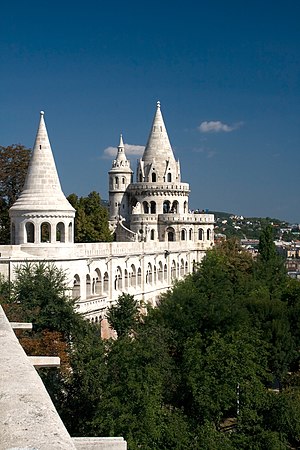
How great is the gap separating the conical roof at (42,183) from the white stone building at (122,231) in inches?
1.7

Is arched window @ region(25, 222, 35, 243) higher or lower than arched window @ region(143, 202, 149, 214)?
lower

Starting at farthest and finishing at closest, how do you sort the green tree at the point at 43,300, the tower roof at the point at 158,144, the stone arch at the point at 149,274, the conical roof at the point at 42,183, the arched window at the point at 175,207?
the tower roof at the point at 158,144
the arched window at the point at 175,207
the stone arch at the point at 149,274
the conical roof at the point at 42,183
the green tree at the point at 43,300

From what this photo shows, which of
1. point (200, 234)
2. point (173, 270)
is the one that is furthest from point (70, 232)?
point (200, 234)

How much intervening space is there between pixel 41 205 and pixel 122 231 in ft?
65.4

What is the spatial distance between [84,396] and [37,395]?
12190mm

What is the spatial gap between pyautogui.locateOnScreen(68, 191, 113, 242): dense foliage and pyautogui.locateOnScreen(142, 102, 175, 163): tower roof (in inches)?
290

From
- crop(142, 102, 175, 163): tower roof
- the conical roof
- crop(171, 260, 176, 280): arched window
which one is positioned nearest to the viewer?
the conical roof

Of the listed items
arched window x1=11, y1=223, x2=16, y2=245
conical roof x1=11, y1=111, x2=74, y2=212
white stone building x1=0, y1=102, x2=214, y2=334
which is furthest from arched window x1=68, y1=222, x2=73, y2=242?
arched window x1=11, y1=223, x2=16, y2=245

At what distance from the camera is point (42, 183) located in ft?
97.1

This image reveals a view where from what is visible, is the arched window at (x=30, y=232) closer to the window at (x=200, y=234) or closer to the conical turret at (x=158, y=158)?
the conical turret at (x=158, y=158)

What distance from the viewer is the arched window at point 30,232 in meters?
29.4

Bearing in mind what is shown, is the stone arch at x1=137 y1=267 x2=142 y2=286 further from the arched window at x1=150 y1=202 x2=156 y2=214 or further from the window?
the window

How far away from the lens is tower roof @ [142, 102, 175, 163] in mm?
52281

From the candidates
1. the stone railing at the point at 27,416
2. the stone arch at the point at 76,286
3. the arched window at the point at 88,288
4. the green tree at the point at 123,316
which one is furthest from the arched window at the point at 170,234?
the stone railing at the point at 27,416
